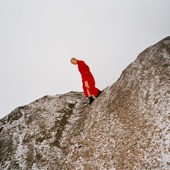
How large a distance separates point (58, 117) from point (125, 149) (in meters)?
10.1

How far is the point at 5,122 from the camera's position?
24453mm

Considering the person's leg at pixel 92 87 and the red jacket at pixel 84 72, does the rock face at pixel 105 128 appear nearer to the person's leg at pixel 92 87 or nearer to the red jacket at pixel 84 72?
the person's leg at pixel 92 87

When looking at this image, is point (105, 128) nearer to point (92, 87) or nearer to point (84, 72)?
point (92, 87)

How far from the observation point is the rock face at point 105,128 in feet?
48.0

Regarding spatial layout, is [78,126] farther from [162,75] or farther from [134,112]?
[162,75]

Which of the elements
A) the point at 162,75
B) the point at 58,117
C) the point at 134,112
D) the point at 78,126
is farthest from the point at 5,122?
the point at 162,75

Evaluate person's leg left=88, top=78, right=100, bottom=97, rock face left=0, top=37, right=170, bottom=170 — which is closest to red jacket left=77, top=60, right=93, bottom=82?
person's leg left=88, top=78, right=100, bottom=97

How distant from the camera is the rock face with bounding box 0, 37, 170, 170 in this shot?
14625 mm

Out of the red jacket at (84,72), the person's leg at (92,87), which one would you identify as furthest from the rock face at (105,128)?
the red jacket at (84,72)

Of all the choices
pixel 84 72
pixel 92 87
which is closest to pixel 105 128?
pixel 92 87

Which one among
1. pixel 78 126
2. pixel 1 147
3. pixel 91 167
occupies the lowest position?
pixel 91 167

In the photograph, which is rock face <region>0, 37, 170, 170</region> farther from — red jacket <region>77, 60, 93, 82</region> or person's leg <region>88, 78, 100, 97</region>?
red jacket <region>77, 60, 93, 82</region>

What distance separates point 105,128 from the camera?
1822 centimetres

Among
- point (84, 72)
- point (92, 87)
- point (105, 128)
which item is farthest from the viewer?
point (92, 87)
